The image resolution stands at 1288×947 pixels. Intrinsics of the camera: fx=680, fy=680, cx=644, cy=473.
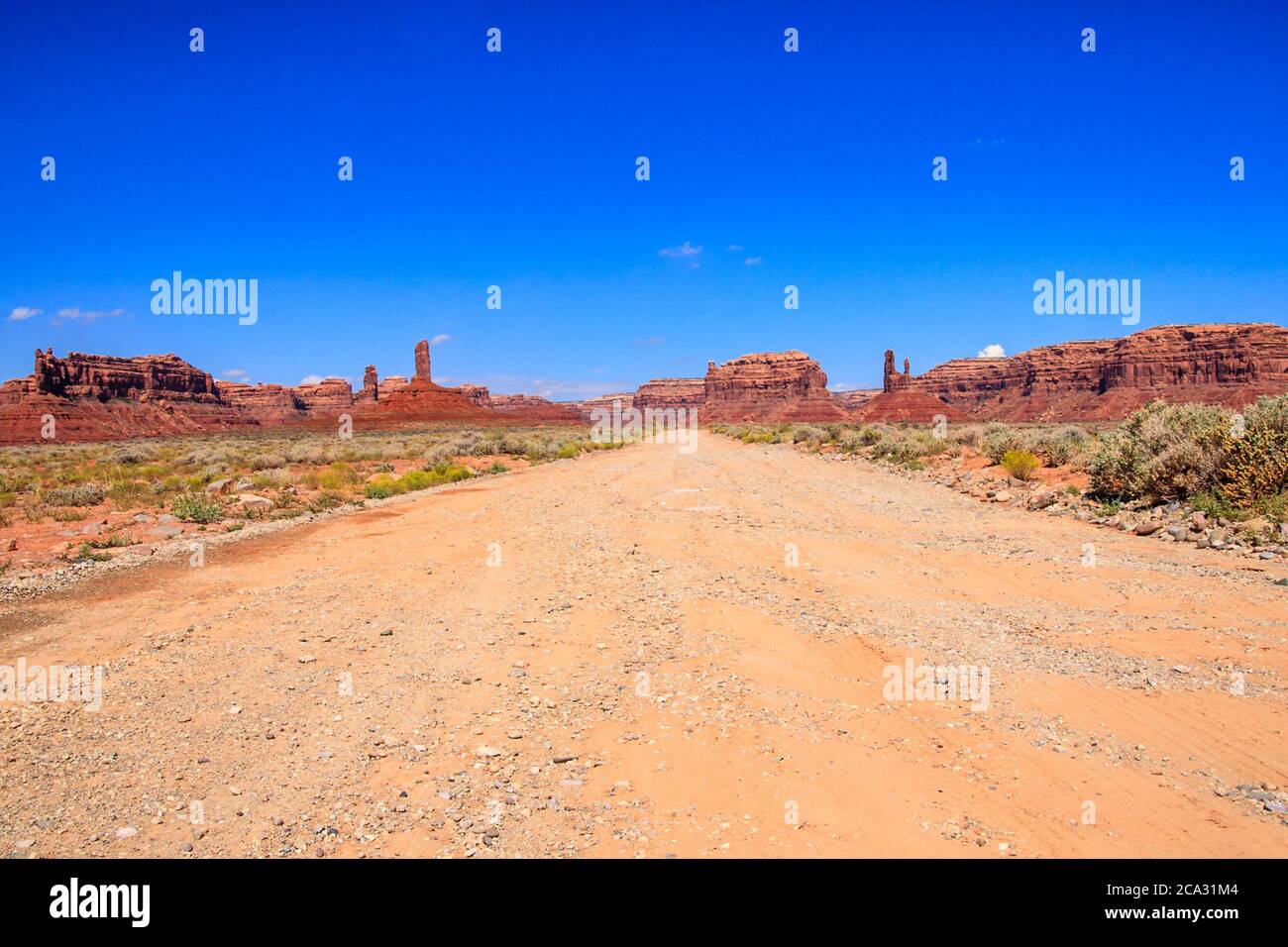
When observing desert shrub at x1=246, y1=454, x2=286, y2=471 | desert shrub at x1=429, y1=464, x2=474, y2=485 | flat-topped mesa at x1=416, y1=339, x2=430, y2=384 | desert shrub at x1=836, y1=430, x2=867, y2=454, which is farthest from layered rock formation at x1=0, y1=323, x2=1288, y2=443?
desert shrub at x1=429, y1=464, x2=474, y2=485

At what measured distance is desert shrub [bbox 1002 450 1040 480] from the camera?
52.9ft

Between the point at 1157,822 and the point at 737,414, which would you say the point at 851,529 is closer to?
the point at 1157,822

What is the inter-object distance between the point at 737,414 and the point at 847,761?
534 feet

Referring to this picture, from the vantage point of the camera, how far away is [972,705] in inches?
183

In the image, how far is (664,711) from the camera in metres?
4.71

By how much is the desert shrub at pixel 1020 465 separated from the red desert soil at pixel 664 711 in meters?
7.28

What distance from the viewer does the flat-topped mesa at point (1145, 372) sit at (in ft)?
341

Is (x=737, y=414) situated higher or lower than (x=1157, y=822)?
higher

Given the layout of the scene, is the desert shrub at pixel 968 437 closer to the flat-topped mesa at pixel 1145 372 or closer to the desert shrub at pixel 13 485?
the desert shrub at pixel 13 485

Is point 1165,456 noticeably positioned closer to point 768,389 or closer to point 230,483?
point 230,483

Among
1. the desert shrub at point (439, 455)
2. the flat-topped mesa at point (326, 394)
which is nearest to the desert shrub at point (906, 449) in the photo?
the desert shrub at point (439, 455)

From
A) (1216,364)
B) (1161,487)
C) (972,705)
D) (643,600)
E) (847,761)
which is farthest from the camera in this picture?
(1216,364)
